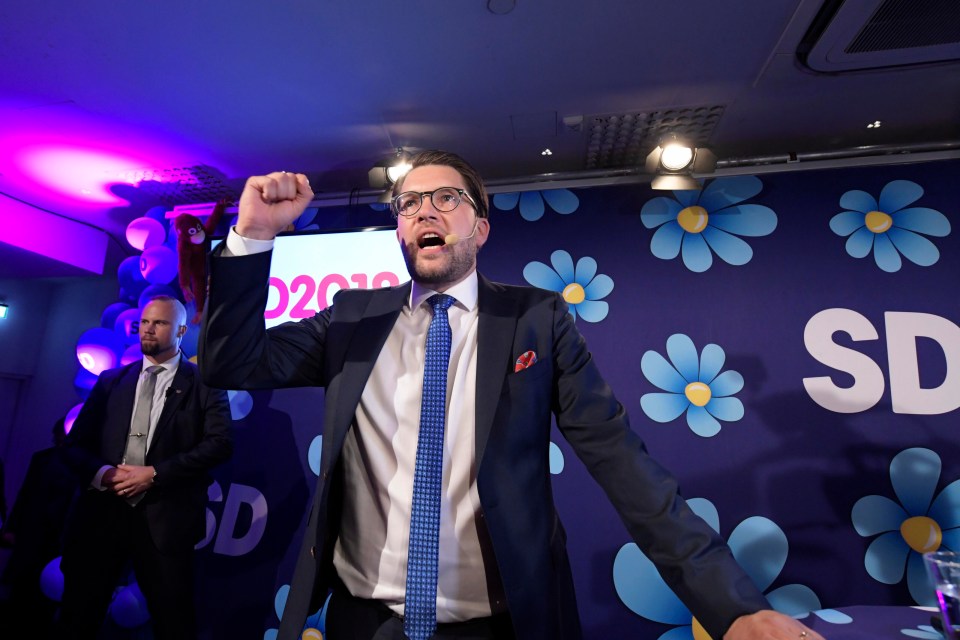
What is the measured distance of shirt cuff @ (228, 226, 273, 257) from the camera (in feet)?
3.69

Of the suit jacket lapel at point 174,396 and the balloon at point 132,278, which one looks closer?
the suit jacket lapel at point 174,396

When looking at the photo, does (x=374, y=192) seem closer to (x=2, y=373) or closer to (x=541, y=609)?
(x=541, y=609)

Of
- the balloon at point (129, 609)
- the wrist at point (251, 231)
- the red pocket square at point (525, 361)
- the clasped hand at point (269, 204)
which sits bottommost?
the balloon at point (129, 609)

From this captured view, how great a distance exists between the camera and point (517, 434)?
1.18 m

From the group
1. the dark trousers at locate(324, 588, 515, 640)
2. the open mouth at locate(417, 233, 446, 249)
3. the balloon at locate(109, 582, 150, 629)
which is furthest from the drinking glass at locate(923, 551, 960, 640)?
the balloon at locate(109, 582, 150, 629)

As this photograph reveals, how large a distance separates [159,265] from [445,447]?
3.35 m

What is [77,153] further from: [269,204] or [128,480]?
[269,204]

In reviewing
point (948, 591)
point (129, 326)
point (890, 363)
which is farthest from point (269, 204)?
point (890, 363)

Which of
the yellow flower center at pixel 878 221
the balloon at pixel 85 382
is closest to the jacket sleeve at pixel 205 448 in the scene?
the balloon at pixel 85 382

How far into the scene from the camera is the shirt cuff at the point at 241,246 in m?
1.12

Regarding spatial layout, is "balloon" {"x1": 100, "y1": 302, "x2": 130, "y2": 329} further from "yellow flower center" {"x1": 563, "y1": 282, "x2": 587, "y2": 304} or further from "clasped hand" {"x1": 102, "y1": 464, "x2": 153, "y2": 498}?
"yellow flower center" {"x1": 563, "y1": 282, "x2": 587, "y2": 304}

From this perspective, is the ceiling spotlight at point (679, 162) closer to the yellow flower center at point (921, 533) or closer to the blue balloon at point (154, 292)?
the yellow flower center at point (921, 533)

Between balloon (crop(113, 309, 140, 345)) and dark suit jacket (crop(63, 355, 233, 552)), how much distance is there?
1.97 ft

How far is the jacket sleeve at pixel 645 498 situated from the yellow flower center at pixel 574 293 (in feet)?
→ 6.88
